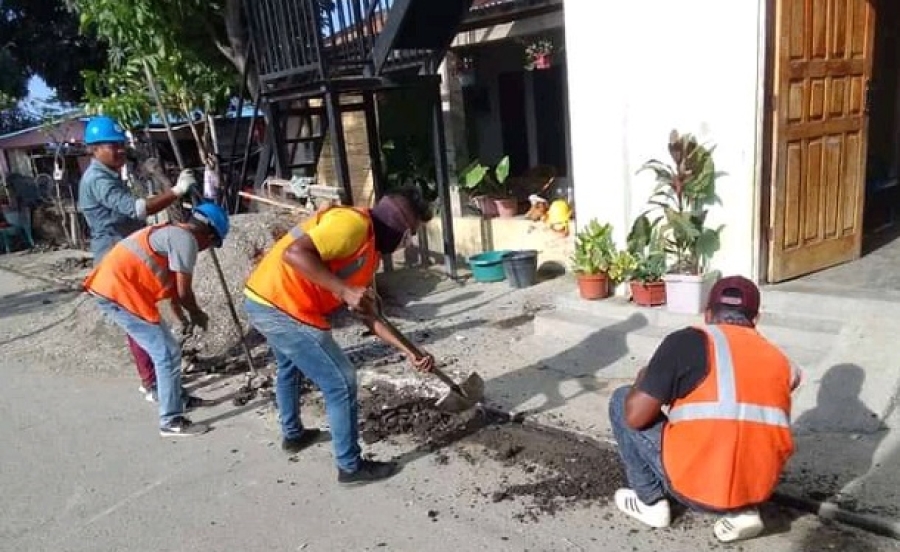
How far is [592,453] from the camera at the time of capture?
3.79 m

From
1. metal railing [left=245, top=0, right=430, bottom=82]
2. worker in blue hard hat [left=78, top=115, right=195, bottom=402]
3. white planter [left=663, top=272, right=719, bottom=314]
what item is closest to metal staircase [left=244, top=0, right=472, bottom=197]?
metal railing [left=245, top=0, right=430, bottom=82]

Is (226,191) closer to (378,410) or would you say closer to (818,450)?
(378,410)

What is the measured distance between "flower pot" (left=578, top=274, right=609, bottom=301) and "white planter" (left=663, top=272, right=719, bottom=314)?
25.9 inches

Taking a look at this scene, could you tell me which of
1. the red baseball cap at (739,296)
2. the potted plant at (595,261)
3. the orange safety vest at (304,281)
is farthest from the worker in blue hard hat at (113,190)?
the red baseball cap at (739,296)

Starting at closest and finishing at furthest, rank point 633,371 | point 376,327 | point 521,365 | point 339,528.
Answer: point 339,528 → point 376,327 → point 633,371 → point 521,365

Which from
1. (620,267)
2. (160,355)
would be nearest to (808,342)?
(620,267)

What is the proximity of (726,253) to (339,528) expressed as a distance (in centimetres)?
361

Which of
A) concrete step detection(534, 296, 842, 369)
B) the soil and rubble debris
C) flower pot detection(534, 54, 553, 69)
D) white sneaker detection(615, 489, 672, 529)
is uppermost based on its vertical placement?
flower pot detection(534, 54, 553, 69)

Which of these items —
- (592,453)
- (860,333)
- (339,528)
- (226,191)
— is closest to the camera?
(339,528)

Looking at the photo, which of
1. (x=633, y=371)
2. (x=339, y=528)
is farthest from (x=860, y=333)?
(x=339, y=528)

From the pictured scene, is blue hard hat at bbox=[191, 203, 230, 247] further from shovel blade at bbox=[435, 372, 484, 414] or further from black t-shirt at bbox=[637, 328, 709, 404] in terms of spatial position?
black t-shirt at bbox=[637, 328, 709, 404]

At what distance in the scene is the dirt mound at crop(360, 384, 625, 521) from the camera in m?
3.43

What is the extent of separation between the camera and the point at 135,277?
4.54m

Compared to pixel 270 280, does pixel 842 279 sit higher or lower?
lower
